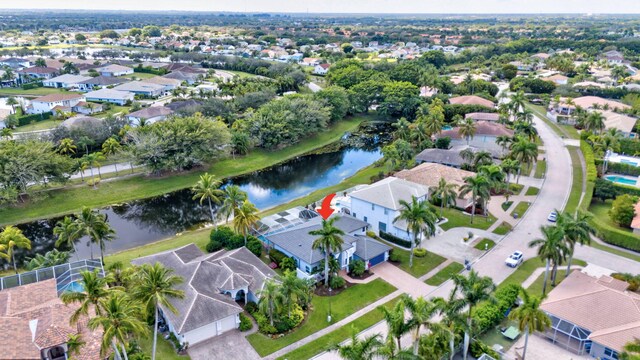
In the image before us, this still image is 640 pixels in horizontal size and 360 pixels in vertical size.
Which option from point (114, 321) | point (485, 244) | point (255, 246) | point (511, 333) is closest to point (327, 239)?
point (255, 246)

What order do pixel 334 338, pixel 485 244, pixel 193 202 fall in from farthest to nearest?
pixel 193 202, pixel 485 244, pixel 334 338

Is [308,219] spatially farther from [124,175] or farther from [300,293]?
[124,175]

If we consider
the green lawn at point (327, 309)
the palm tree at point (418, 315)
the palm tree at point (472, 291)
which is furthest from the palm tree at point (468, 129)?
the palm tree at point (418, 315)

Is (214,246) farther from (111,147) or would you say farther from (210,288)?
(111,147)

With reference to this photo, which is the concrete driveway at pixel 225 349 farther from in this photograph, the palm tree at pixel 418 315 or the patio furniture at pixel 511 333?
the patio furniture at pixel 511 333

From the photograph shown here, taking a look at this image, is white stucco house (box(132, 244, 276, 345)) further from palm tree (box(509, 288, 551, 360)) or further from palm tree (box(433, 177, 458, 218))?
palm tree (box(433, 177, 458, 218))
